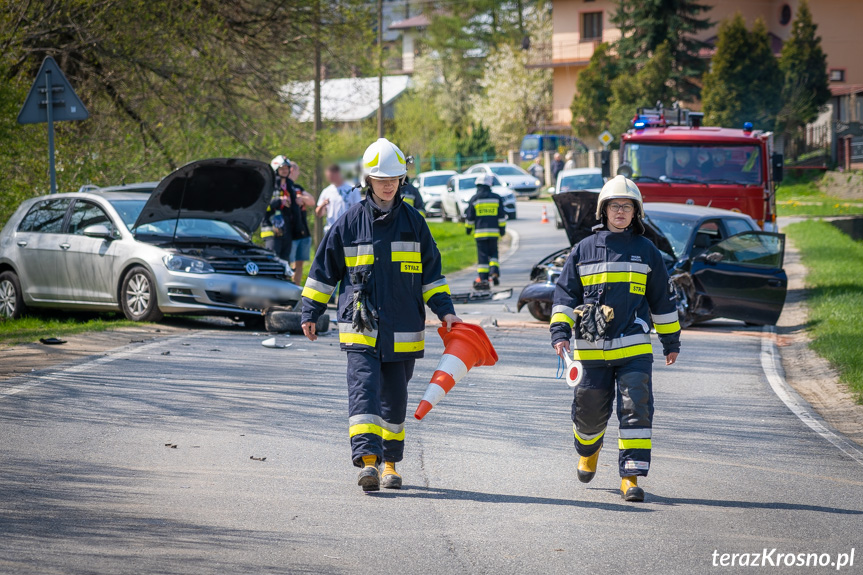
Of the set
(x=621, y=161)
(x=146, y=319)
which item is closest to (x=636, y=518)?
(x=146, y=319)

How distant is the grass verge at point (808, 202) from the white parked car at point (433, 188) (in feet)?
39.2

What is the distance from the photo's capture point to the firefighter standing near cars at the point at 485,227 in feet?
58.5

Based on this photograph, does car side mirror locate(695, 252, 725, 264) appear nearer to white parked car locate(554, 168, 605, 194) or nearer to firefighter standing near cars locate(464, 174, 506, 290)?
firefighter standing near cars locate(464, 174, 506, 290)

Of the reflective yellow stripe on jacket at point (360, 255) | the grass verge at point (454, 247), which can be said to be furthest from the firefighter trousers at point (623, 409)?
the grass verge at point (454, 247)

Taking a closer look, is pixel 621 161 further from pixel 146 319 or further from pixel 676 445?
pixel 676 445

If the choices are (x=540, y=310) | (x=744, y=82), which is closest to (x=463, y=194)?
(x=744, y=82)

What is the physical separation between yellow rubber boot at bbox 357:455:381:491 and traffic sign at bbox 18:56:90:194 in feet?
27.5

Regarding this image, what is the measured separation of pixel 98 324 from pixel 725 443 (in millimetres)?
7731

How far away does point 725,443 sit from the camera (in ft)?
24.5

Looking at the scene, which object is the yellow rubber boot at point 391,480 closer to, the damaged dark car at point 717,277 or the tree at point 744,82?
the damaged dark car at point 717,277

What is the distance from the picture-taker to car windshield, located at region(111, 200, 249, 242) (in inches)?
509

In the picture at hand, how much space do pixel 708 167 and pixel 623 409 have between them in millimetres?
12775

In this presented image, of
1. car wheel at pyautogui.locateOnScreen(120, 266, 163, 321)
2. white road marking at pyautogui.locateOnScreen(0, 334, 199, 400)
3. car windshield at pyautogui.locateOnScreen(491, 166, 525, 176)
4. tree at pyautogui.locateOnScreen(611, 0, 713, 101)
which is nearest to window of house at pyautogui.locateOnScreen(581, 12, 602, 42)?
tree at pyautogui.locateOnScreen(611, 0, 713, 101)

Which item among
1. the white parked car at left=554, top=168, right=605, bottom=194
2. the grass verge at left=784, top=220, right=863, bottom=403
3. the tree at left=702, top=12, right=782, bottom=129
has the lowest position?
the grass verge at left=784, top=220, right=863, bottom=403
